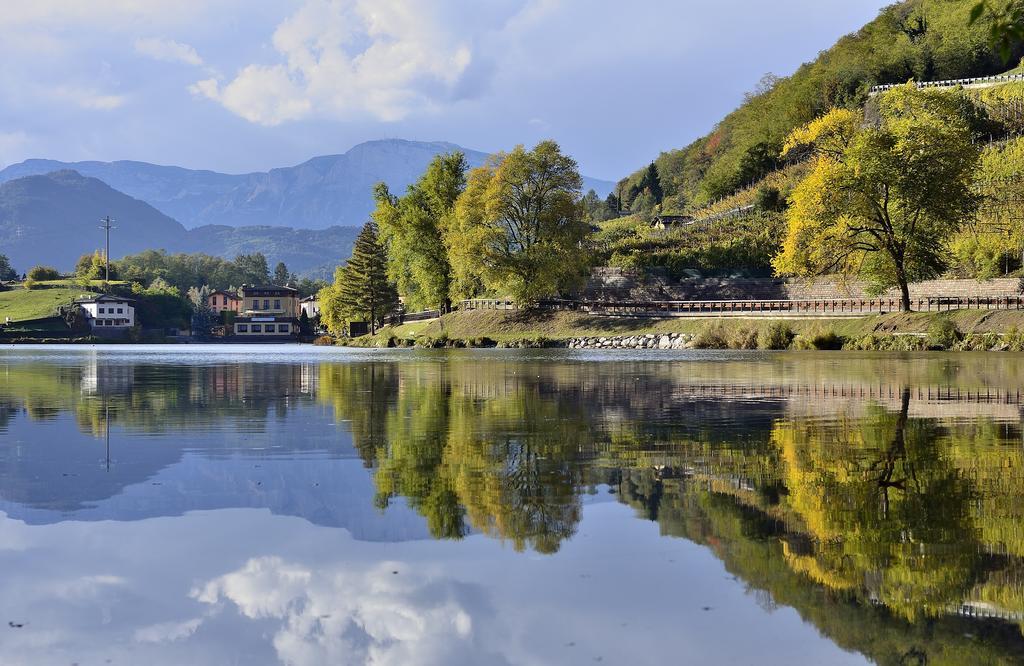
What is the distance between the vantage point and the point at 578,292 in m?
89.0

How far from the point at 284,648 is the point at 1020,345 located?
50.5 meters

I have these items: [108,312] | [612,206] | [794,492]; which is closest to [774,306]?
[794,492]

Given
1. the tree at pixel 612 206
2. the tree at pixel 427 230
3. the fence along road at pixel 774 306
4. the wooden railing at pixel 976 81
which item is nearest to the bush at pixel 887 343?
the fence along road at pixel 774 306

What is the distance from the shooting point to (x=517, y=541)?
7973 millimetres

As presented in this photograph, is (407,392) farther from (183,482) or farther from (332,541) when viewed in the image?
(332,541)

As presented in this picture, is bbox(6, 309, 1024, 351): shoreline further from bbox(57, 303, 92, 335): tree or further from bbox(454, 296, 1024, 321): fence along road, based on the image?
bbox(57, 303, 92, 335): tree

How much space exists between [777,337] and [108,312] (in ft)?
455

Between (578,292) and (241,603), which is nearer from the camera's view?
(241,603)

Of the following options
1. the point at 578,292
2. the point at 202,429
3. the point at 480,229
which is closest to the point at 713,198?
the point at 578,292

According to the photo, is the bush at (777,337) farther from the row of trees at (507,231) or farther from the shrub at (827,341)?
the row of trees at (507,231)

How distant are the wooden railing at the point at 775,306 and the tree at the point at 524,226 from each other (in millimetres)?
3246

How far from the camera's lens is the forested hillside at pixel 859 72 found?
361ft

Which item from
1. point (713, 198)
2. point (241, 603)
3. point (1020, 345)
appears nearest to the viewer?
point (241, 603)

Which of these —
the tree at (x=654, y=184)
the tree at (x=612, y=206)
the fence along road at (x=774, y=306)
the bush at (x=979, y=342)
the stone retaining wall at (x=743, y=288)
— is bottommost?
the bush at (x=979, y=342)
